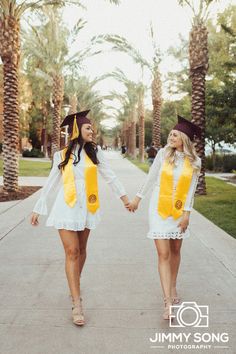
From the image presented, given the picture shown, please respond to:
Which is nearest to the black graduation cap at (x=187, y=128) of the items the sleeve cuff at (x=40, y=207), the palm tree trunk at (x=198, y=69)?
the sleeve cuff at (x=40, y=207)

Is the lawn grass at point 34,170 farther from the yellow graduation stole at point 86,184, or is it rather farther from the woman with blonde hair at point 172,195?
the woman with blonde hair at point 172,195

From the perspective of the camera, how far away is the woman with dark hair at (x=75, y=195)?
4238 mm

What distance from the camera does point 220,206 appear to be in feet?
41.3

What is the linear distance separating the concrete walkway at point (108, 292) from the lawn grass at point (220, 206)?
Answer: 50.8 inches

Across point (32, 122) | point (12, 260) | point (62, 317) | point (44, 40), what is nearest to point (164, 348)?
point (62, 317)

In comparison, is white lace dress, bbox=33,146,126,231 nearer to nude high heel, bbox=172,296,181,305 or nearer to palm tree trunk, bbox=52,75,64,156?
nude high heel, bbox=172,296,181,305

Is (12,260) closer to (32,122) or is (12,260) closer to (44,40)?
(44,40)

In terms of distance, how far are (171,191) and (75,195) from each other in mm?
914

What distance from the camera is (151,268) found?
598 centimetres

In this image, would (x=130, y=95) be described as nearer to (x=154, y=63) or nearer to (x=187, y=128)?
(x=154, y=63)

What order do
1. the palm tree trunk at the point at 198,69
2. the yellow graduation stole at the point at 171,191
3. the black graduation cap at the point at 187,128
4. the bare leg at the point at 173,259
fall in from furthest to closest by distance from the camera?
the palm tree trunk at the point at 198,69
the bare leg at the point at 173,259
the black graduation cap at the point at 187,128
the yellow graduation stole at the point at 171,191

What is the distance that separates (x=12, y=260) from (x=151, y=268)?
75.9 inches

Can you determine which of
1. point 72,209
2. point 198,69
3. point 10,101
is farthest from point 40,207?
point 198,69

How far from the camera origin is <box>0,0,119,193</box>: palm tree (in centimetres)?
1438
